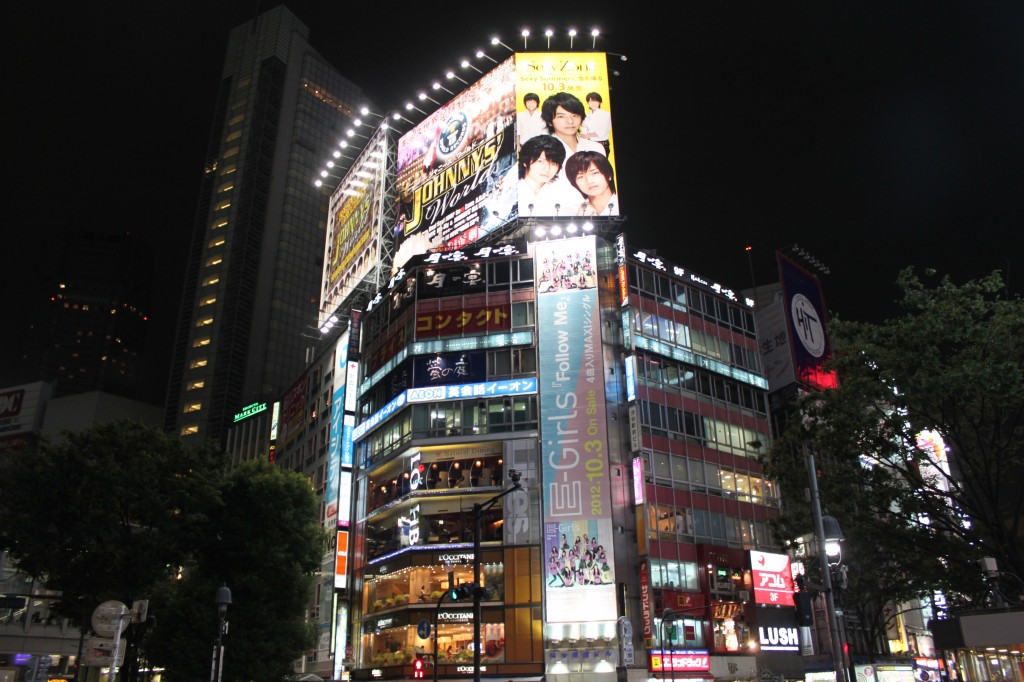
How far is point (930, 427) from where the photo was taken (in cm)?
2434

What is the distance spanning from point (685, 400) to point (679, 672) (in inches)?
714

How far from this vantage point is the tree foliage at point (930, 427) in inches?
913

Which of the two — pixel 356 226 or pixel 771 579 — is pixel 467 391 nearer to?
pixel 771 579

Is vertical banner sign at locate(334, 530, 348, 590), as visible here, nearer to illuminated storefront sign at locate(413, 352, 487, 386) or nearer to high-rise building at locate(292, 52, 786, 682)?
high-rise building at locate(292, 52, 786, 682)

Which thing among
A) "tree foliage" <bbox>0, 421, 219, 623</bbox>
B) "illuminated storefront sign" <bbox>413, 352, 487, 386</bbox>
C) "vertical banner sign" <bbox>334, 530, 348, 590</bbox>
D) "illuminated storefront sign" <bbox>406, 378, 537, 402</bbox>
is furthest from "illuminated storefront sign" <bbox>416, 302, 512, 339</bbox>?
"tree foliage" <bbox>0, 421, 219, 623</bbox>

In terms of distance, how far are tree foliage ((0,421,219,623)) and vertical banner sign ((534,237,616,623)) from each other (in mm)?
23225

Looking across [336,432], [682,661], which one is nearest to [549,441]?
[682,661]

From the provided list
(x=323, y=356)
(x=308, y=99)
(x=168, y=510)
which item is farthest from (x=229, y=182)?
(x=168, y=510)

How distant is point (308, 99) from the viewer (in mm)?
156750

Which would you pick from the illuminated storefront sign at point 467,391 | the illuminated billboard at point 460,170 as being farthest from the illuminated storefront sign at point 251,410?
the illuminated storefront sign at point 467,391

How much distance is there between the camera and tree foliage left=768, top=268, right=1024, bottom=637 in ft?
76.1

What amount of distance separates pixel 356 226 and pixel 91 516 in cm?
4886

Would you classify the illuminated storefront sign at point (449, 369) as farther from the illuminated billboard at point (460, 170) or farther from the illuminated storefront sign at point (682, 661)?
the illuminated storefront sign at point (682, 661)

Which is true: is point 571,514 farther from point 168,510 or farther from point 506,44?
point 506,44
